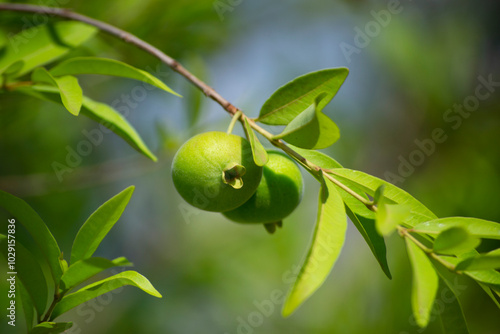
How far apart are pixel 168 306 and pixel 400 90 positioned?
2.50m

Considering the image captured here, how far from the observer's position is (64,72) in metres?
1.23

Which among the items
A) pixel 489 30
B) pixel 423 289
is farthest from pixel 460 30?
pixel 423 289

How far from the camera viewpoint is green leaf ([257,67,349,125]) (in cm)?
97

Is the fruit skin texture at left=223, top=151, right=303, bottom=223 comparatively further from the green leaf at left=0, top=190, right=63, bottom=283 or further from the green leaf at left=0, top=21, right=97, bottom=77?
the green leaf at left=0, top=21, right=97, bottom=77

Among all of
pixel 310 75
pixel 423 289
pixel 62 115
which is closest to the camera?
pixel 423 289

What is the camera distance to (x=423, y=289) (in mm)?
762

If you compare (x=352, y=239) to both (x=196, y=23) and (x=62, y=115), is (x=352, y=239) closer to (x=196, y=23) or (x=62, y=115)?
(x=196, y=23)

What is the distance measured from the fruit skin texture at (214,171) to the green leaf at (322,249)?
218mm

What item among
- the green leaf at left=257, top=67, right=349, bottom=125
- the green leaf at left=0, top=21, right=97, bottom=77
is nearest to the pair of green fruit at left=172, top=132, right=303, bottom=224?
the green leaf at left=257, top=67, right=349, bottom=125

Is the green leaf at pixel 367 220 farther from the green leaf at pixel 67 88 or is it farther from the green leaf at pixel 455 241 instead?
the green leaf at pixel 67 88

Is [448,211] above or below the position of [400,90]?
below

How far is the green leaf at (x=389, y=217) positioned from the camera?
0.75 m

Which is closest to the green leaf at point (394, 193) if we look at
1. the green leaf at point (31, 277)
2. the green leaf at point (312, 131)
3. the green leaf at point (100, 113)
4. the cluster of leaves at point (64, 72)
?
the green leaf at point (312, 131)

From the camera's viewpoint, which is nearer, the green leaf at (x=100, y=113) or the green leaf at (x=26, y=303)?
the green leaf at (x=26, y=303)
